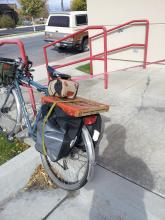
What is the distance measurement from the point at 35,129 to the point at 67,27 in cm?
1047

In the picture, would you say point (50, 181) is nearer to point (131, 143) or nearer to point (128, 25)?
point (131, 143)

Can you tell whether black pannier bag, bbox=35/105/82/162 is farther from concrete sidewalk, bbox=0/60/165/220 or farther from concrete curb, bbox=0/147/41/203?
concrete curb, bbox=0/147/41/203

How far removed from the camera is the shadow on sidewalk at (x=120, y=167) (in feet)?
6.77

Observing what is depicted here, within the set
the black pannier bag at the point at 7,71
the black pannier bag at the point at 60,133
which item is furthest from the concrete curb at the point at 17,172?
the black pannier bag at the point at 7,71

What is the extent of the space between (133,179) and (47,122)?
108 centimetres

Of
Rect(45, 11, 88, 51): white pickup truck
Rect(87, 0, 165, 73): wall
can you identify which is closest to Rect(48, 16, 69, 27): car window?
Rect(45, 11, 88, 51): white pickup truck

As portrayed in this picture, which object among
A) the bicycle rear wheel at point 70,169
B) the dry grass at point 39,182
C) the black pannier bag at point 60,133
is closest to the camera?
the black pannier bag at point 60,133

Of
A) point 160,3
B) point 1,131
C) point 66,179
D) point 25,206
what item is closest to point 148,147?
point 66,179

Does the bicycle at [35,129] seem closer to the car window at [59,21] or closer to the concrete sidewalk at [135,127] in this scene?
the concrete sidewalk at [135,127]

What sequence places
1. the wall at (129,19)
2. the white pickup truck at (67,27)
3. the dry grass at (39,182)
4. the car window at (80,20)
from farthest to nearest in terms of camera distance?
the car window at (80,20), the white pickup truck at (67,27), the wall at (129,19), the dry grass at (39,182)

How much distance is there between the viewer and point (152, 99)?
405 cm

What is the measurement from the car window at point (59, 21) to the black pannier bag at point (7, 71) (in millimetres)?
9934

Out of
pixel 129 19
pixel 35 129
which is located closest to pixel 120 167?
pixel 35 129

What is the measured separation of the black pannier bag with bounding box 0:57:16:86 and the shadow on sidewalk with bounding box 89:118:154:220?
1469 mm
